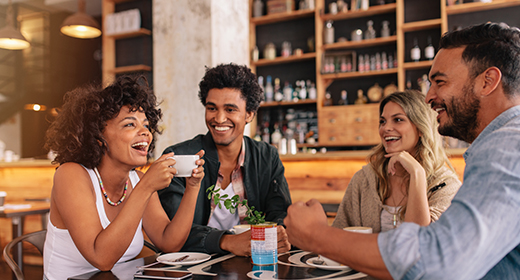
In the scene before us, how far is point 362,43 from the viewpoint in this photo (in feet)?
16.4

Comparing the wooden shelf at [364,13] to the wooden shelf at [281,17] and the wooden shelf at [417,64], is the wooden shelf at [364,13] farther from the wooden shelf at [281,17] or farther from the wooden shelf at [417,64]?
the wooden shelf at [417,64]

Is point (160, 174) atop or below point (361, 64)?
below

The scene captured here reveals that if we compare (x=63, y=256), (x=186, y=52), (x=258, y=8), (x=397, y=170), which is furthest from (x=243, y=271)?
(x=258, y=8)

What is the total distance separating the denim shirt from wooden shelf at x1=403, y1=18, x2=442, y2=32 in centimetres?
442

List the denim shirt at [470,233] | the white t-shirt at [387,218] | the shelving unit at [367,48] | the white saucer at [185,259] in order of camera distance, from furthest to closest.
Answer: the shelving unit at [367,48]
the white t-shirt at [387,218]
the white saucer at [185,259]
the denim shirt at [470,233]

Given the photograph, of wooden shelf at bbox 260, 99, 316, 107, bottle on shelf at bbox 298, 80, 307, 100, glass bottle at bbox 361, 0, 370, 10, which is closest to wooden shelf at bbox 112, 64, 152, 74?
wooden shelf at bbox 260, 99, 316, 107

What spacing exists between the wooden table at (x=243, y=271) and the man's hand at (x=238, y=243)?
1.4 inches

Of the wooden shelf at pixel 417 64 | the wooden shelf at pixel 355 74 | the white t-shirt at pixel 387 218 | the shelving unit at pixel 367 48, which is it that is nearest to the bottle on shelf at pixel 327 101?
the shelving unit at pixel 367 48

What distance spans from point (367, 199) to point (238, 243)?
35.6 inches

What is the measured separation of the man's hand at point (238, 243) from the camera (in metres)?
1.28

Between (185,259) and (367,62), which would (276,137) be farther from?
(185,259)

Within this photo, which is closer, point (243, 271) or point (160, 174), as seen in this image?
point (243, 271)

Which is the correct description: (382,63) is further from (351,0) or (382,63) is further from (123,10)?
(123,10)

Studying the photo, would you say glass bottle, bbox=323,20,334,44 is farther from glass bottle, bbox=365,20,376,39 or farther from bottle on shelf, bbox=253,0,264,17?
bottle on shelf, bbox=253,0,264,17
